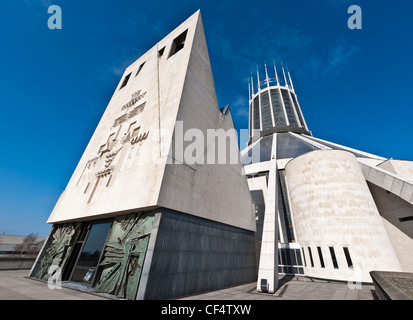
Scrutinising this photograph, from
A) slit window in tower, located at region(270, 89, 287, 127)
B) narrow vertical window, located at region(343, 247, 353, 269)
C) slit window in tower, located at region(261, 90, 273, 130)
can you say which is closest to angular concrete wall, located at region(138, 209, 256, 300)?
narrow vertical window, located at region(343, 247, 353, 269)

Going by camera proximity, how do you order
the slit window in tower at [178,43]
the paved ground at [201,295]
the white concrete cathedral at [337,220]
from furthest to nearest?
the slit window in tower at [178,43], the white concrete cathedral at [337,220], the paved ground at [201,295]

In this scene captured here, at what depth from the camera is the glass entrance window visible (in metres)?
11.1

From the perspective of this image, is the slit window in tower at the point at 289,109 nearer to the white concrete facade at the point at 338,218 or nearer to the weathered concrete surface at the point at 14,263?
the white concrete facade at the point at 338,218

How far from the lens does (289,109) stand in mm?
56531

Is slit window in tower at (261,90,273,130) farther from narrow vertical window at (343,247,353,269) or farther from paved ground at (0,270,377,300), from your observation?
paved ground at (0,270,377,300)

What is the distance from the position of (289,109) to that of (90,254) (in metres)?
59.8

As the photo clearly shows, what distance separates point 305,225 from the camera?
762 inches

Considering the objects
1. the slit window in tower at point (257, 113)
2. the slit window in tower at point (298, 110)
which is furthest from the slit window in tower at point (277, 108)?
the slit window in tower at point (298, 110)

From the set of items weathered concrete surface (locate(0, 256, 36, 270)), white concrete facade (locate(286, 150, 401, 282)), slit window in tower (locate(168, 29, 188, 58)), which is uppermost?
slit window in tower (locate(168, 29, 188, 58))

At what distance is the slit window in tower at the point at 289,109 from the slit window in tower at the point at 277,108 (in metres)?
1.90

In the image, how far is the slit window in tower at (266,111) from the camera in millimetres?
54400

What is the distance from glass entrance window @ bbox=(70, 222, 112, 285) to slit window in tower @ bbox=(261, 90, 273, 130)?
50.4 meters
